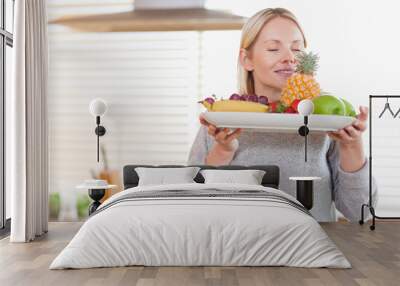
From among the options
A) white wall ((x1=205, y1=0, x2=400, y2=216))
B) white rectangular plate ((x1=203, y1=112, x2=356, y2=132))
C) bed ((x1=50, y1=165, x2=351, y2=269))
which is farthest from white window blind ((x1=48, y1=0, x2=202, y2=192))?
bed ((x1=50, y1=165, x2=351, y2=269))

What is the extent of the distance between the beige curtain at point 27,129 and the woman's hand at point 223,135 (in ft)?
5.60

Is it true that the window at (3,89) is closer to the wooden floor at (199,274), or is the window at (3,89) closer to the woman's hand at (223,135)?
the wooden floor at (199,274)

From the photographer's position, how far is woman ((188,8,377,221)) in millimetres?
6898

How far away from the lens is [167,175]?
6492 millimetres

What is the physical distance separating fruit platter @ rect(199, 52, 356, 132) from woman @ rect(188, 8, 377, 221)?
0.29 meters

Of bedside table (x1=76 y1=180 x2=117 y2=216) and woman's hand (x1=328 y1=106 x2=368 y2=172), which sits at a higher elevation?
woman's hand (x1=328 y1=106 x2=368 y2=172)

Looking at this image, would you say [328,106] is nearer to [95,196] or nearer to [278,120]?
[278,120]

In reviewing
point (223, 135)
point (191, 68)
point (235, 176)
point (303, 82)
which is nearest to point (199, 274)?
point (235, 176)

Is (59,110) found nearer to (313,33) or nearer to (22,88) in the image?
(22,88)

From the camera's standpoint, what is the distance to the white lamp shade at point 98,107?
22.0 feet

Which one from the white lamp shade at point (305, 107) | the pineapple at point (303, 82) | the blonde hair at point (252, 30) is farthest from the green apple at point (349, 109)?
the blonde hair at point (252, 30)

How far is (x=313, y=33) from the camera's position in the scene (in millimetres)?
7117

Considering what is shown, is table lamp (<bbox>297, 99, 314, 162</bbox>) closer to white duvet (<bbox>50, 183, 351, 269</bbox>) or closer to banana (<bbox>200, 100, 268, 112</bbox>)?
banana (<bbox>200, 100, 268, 112</bbox>)

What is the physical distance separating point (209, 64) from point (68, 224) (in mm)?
2336
